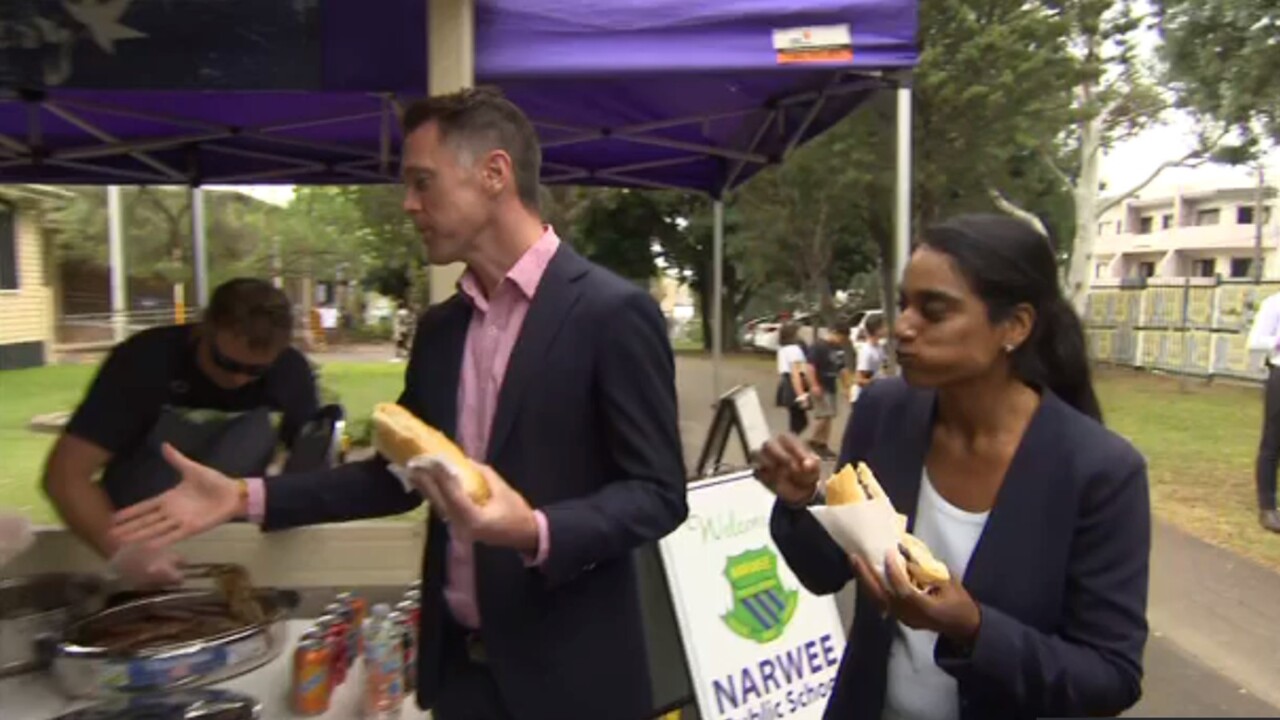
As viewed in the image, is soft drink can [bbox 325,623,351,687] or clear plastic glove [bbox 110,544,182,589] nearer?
clear plastic glove [bbox 110,544,182,589]

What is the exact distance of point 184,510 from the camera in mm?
1969

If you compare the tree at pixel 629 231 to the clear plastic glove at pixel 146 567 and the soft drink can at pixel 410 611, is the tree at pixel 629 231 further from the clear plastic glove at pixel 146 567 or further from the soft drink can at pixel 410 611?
the clear plastic glove at pixel 146 567

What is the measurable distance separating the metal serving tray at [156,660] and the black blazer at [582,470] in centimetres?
83

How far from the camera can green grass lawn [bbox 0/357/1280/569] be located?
8.91 metres

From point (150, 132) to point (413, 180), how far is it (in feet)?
14.7

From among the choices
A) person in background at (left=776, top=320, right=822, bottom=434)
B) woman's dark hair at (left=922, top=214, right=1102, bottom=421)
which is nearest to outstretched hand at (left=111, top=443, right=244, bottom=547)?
woman's dark hair at (left=922, top=214, right=1102, bottom=421)

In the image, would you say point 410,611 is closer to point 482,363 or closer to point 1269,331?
point 482,363

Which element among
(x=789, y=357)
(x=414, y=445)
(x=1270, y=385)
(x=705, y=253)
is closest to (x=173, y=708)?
(x=414, y=445)

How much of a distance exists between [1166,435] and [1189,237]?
163ft

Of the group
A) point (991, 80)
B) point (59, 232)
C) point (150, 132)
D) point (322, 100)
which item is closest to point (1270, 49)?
point (991, 80)

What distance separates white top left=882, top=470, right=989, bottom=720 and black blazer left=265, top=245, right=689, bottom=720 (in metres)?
0.45

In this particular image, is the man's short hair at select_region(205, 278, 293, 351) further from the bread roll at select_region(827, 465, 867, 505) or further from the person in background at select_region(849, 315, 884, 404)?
the person in background at select_region(849, 315, 884, 404)

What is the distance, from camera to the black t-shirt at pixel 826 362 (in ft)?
39.4

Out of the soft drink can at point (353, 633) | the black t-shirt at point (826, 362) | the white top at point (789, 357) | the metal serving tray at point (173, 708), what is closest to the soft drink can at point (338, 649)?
the soft drink can at point (353, 633)
